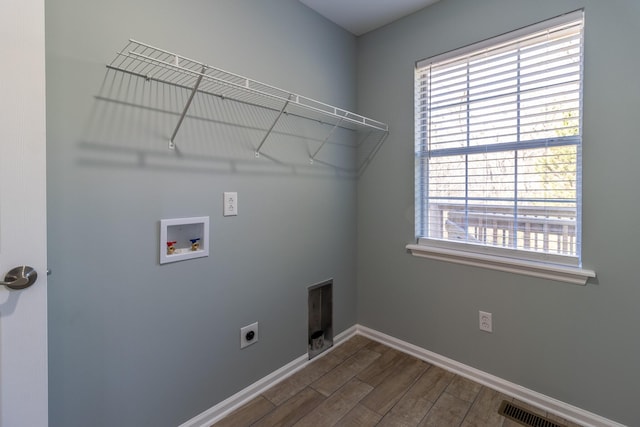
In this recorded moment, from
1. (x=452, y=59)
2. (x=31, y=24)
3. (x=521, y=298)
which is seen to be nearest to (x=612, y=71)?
(x=452, y=59)

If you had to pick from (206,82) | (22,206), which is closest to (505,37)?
(206,82)

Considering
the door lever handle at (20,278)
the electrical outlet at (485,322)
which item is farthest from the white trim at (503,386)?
the door lever handle at (20,278)

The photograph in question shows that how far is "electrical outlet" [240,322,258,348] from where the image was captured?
1637 millimetres

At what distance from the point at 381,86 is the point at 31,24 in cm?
190

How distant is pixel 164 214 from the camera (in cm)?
132

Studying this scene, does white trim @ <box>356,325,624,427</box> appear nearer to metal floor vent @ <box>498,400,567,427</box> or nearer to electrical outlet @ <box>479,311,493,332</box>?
metal floor vent @ <box>498,400,567,427</box>

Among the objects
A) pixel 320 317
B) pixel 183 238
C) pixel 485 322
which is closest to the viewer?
pixel 183 238

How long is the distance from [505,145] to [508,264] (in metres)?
0.68

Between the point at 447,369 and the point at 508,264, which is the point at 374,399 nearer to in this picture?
the point at 447,369

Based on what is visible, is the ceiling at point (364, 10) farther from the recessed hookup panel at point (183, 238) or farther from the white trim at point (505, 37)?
the recessed hookup panel at point (183, 238)

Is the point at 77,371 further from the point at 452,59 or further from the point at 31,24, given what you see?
the point at 452,59

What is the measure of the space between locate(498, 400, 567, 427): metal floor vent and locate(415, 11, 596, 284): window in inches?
31.5

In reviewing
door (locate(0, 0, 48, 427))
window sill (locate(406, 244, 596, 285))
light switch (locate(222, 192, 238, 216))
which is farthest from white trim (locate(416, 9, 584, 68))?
door (locate(0, 0, 48, 427))

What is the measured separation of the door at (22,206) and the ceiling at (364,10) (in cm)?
153
